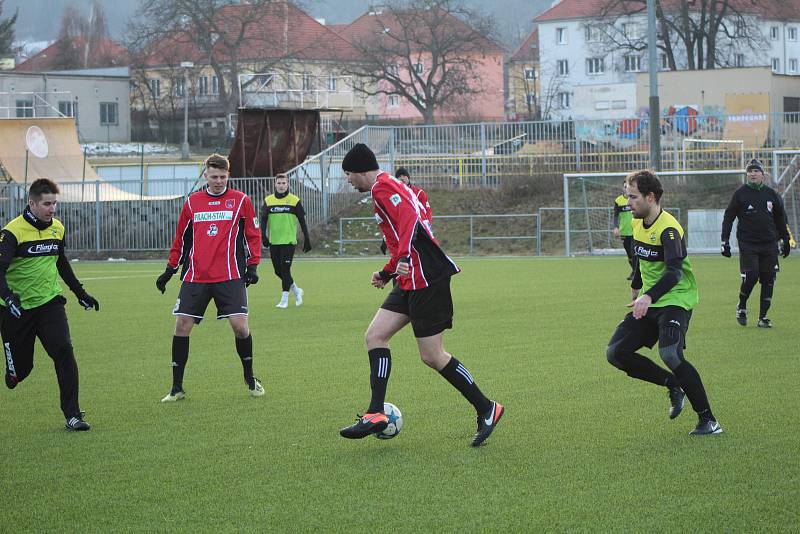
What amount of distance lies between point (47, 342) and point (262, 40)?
203ft

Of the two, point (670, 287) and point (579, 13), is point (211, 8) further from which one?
point (670, 287)

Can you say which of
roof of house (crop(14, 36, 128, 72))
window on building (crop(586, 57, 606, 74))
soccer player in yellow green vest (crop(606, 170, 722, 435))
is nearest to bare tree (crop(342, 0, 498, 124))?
window on building (crop(586, 57, 606, 74))

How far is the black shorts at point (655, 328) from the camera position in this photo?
7.19 m

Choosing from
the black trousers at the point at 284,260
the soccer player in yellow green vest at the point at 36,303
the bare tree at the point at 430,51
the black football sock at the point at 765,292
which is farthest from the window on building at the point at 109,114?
the soccer player in yellow green vest at the point at 36,303

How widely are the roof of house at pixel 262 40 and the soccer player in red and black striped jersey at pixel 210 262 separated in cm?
5659

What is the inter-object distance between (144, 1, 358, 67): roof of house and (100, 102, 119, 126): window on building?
151 inches

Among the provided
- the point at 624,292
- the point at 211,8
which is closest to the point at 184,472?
the point at 624,292

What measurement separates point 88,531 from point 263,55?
67210 mm

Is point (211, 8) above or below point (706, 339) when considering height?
above

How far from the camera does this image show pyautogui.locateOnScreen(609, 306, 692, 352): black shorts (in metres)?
→ 7.19

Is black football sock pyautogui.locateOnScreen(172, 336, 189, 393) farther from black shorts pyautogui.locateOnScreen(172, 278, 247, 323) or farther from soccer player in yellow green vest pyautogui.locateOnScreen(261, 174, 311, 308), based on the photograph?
soccer player in yellow green vest pyautogui.locateOnScreen(261, 174, 311, 308)

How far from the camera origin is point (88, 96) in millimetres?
66312

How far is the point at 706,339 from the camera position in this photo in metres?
12.0

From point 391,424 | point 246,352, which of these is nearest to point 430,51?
point 246,352
